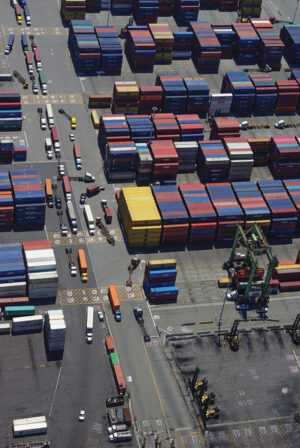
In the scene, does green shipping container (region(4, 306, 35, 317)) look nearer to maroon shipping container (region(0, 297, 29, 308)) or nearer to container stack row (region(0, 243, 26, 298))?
maroon shipping container (region(0, 297, 29, 308))

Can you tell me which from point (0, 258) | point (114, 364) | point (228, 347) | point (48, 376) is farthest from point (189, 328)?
point (0, 258)

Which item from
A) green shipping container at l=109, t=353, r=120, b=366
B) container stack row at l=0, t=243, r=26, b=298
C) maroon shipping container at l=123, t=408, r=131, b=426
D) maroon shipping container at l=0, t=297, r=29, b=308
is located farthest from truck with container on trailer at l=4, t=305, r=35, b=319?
maroon shipping container at l=123, t=408, r=131, b=426

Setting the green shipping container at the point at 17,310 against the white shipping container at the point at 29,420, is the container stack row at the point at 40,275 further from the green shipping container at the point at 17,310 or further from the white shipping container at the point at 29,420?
the white shipping container at the point at 29,420

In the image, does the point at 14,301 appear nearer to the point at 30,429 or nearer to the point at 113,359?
the point at 113,359

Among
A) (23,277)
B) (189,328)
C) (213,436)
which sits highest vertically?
(23,277)

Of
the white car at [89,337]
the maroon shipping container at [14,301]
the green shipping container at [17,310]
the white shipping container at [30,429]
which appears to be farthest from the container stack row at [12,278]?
the white shipping container at [30,429]

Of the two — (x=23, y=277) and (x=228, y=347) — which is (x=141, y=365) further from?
(x=23, y=277)
